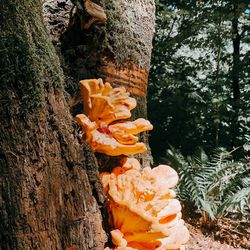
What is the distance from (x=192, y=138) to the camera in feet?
33.9

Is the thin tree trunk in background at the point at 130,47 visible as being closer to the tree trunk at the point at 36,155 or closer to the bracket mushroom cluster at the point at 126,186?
the bracket mushroom cluster at the point at 126,186

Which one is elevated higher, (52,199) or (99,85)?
(99,85)

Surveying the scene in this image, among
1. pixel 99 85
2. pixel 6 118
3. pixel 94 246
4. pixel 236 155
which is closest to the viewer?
pixel 6 118

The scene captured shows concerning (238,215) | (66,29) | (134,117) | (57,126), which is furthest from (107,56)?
(238,215)

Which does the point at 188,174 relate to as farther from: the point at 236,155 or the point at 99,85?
the point at 99,85

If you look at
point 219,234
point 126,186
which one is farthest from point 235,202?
point 126,186

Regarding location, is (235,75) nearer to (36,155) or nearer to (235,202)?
(235,202)

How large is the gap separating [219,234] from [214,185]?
1.09 meters

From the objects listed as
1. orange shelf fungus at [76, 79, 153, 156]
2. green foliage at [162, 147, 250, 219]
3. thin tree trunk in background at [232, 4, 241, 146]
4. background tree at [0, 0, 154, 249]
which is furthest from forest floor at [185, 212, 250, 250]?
thin tree trunk in background at [232, 4, 241, 146]

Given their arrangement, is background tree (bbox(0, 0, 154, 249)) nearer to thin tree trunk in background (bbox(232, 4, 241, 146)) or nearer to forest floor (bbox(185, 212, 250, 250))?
forest floor (bbox(185, 212, 250, 250))

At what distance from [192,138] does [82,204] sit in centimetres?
936

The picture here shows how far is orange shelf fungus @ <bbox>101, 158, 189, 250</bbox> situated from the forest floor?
11.6ft

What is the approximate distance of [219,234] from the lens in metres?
5.52

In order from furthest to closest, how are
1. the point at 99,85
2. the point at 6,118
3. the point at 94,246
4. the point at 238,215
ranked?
the point at 238,215 < the point at 99,85 < the point at 94,246 < the point at 6,118
